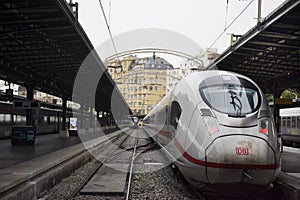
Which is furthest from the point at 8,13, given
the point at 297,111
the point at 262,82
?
the point at 297,111

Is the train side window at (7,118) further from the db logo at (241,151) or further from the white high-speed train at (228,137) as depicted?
the db logo at (241,151)

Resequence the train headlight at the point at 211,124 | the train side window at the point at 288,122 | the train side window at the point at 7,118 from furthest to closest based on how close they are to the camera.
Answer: the train side window at the point at 288,122
the train side window at the point at 7,118
the train headlight at the point at 211,124

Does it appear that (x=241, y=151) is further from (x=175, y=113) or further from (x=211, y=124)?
(x=175, y=113)

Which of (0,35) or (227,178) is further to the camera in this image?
(0,35)

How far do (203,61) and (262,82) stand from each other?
809cm

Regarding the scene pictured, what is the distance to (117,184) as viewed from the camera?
10.9 metres

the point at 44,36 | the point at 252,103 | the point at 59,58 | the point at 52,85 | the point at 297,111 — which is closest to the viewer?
the point at 252,103

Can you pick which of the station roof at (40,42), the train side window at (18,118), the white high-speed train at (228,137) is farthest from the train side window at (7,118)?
the white high-speed train at (228,137)

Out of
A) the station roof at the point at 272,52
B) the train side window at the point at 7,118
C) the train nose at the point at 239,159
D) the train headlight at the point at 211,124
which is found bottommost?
the train nose at the point at 239,159

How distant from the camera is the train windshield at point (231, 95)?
7.77 metres

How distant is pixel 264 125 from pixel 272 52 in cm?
799

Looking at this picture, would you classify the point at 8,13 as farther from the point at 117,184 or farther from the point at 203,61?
the point at 203,61

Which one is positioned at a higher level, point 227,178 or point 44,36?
point 44,36

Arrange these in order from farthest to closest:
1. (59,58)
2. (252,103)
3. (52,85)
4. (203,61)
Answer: (203,61) < (52,85) < (59,58) < (252,103)
